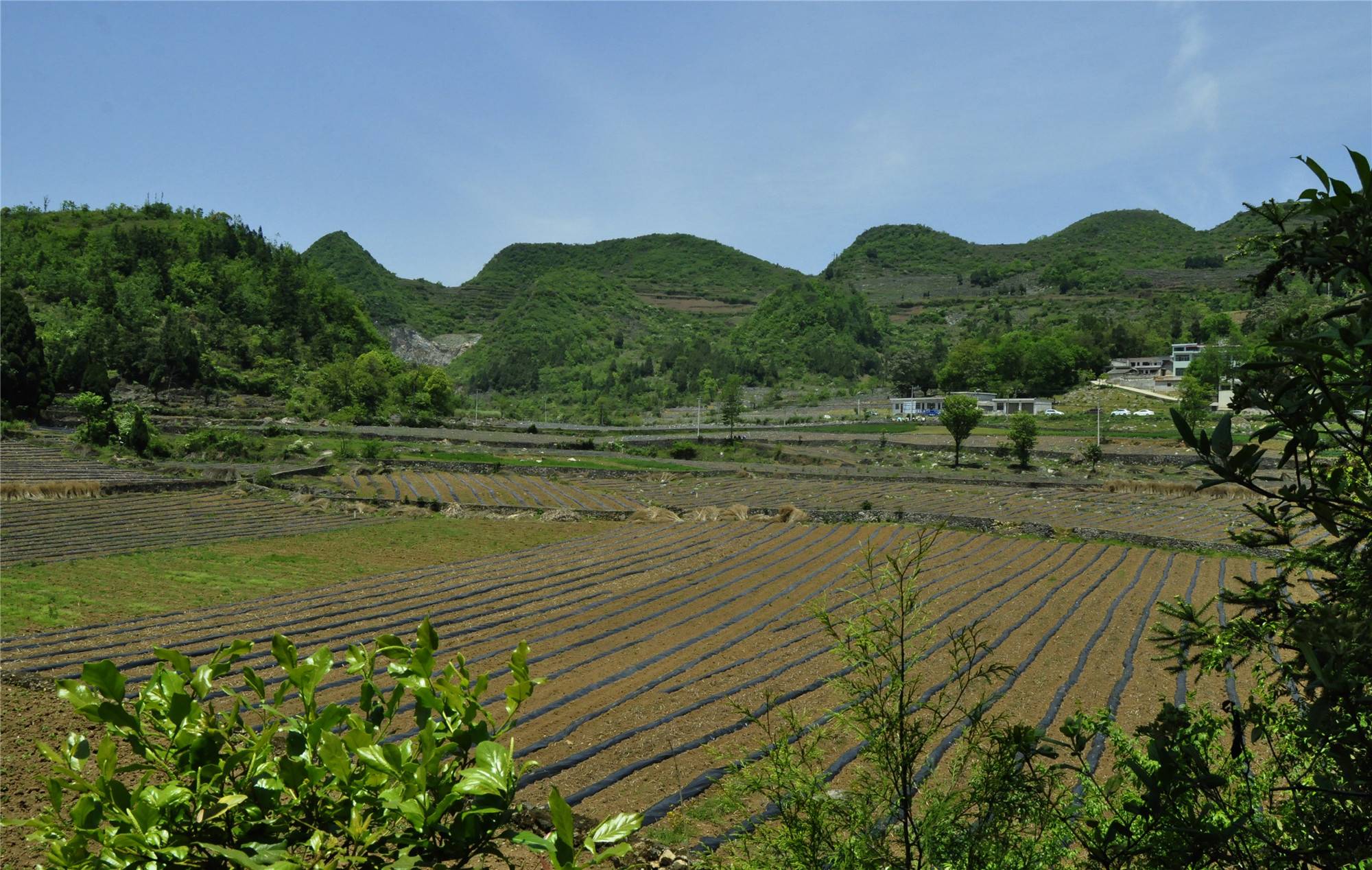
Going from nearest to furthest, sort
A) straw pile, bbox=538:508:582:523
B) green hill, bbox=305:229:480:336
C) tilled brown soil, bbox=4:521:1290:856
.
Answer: tilled brown soil, bbox=4:521:1290:856 → straw pile, bbox=538:508:582:523 → green hill, bbox=305:229:480:336

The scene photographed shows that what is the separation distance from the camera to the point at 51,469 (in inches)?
1208

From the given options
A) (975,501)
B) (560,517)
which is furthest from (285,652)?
(975,501)

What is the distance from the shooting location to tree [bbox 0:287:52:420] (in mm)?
47250

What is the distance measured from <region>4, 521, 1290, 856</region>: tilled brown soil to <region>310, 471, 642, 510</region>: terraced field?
1041 centimetres

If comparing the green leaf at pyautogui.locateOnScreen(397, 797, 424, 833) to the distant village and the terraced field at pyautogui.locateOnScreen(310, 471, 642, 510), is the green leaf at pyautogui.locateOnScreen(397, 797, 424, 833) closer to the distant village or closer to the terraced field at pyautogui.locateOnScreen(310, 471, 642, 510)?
the terraced field at pyautogui.locateOnScreen(310, 471, 642, 510)

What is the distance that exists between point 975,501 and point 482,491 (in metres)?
21.7

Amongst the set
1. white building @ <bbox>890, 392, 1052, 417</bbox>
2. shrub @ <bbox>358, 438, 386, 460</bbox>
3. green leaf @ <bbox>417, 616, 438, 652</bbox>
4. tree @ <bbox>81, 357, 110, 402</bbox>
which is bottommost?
shrub @ <bbox>358, 438, 386, 460</bbox>

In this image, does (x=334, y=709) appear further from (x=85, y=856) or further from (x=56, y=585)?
(x=56, y=585)

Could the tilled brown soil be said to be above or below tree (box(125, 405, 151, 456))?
below

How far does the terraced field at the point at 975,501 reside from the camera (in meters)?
28.2

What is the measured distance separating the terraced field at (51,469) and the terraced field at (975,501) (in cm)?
1992

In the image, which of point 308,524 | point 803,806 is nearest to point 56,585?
point 308,524

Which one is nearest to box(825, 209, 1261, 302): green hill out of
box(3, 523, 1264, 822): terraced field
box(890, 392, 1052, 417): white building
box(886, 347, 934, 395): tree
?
box(886, 347, 934, 395): tree

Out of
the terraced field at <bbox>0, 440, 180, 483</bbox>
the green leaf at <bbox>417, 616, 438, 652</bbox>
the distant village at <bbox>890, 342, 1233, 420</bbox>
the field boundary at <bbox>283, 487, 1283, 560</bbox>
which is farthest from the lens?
the distant village at <bbox>890, 342, 1233, 420</bbox>
